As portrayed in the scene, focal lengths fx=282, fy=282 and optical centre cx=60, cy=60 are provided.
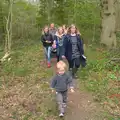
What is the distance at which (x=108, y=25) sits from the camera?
15852mm

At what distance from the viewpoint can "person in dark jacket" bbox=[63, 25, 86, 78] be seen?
9250 millimetres

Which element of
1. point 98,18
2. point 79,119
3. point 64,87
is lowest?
point 79,119

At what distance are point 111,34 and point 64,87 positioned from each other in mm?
9200

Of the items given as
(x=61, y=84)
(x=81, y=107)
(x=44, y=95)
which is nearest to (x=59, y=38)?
(x=44, y=95)

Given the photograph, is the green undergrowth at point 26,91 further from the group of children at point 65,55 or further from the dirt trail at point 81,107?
the group of children at point 65,55

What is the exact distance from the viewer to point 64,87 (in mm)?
7418

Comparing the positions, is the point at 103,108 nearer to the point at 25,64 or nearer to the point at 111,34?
the point at 25,64

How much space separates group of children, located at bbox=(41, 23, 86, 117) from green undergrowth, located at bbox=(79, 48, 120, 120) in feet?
2.53

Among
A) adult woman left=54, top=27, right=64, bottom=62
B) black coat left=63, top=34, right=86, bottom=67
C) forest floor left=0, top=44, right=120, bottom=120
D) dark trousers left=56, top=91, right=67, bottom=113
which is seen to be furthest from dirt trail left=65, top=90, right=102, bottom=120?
adult woman left=54, top=27, right=64, bottom=62

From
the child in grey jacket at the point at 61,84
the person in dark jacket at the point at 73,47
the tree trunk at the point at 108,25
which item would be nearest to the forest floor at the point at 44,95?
the child in grey jacket at the point at 61,84

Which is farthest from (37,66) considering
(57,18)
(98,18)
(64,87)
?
(57,18)

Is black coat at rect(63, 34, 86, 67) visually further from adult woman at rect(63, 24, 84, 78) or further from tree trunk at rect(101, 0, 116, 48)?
tree trunk at rect(101, 0, 116, 48)

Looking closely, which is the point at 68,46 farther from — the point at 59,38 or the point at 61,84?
the point at 59,38

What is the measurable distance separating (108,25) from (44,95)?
809 centimetres
